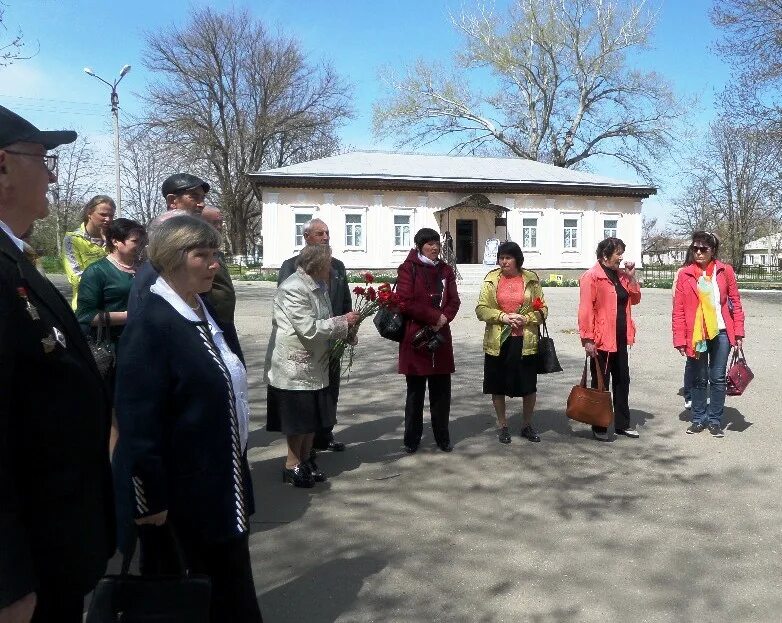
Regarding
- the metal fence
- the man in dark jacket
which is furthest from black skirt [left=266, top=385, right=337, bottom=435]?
the metal fence

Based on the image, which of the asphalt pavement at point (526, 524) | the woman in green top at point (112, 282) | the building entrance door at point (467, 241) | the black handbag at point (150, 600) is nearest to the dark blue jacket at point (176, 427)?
the black handbag at point (150, 600)

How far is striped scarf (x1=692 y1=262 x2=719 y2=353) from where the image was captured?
6.27m

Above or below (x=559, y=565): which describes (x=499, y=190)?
above

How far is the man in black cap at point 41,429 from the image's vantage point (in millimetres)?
1565

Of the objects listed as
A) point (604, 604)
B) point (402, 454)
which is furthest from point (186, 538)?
point (402, 454)

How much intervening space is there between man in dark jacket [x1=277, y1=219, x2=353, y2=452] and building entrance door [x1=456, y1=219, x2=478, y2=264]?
32.4 metres

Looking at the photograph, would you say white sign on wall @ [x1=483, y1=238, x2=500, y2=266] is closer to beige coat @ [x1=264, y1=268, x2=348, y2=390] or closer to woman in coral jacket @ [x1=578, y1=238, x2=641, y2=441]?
woman in coral jacket @ [x1=578, y1=238, x2=641, y2=441]

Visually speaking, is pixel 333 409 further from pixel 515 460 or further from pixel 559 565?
pixel 559 565

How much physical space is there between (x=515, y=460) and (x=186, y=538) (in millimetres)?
3646

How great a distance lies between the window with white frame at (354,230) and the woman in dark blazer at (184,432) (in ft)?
112

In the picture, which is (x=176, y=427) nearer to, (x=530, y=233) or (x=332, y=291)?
(x=332, y=291)

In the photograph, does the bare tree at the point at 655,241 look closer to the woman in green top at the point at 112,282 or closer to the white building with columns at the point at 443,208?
the white building with columns at the point at 443,208

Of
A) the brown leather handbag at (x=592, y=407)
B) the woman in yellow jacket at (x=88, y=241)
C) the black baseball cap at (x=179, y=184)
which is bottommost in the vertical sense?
the brown leather handbag at (x=592, y=407)

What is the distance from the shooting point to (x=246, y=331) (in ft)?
45.4
